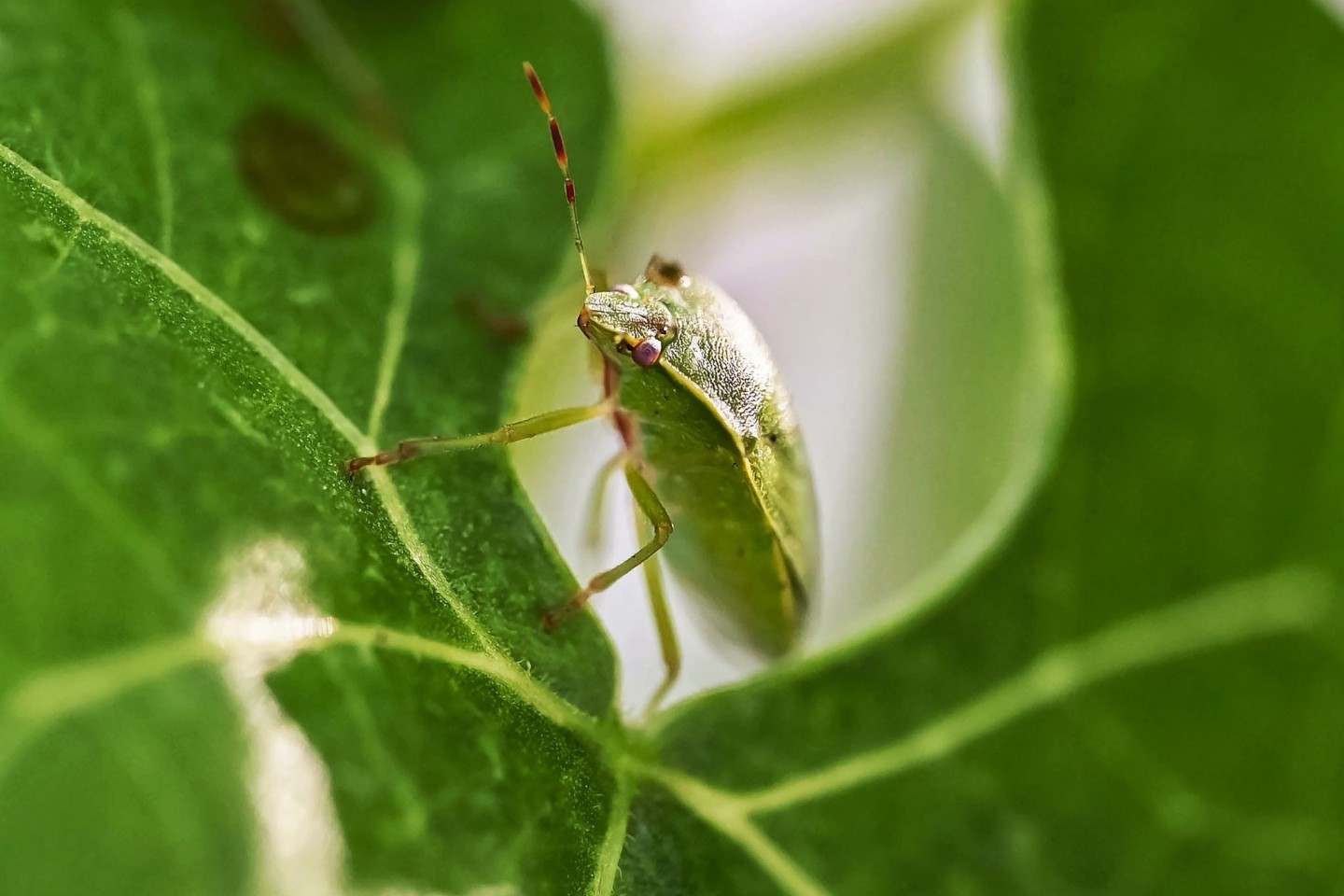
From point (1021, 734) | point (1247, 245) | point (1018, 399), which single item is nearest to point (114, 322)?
point (1021, 734)

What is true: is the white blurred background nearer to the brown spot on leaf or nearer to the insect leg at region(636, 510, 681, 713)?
the insect leg at region(636, 510, 681, 713)

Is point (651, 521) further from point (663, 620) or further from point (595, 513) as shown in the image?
point (595, 513)

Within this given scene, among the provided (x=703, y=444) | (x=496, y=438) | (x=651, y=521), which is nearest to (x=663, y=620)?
(x=651, y=521)

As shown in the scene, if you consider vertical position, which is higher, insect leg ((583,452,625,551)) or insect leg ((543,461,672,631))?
insect leg ((583,452,625,551))

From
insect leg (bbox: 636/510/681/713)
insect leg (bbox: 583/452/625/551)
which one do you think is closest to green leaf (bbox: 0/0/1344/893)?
insect leg (bbox: 636/510/681/713)

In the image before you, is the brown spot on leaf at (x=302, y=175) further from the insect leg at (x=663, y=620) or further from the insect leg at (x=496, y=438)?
the insect leg at (x=663, y=620)

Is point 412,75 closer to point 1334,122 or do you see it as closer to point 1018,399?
point 1018,399

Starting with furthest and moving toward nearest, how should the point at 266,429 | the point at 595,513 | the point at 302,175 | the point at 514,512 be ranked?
the point at 595,513 < the point at 302,175 < the point at 514,512 < the point at 266,429
